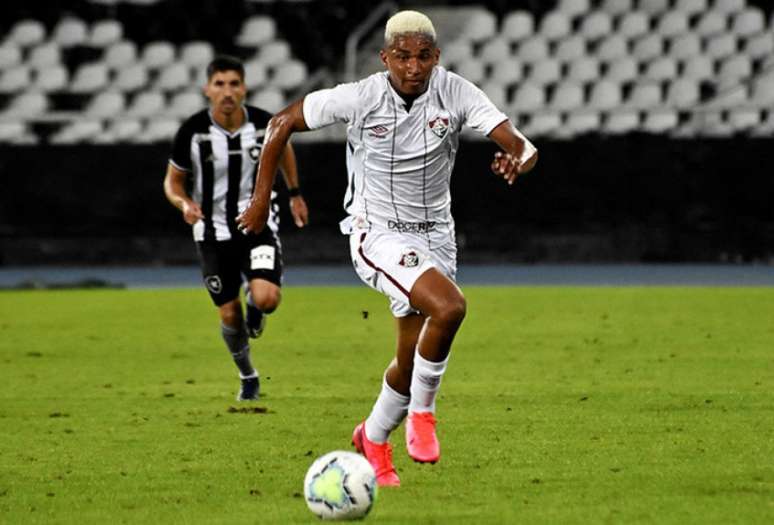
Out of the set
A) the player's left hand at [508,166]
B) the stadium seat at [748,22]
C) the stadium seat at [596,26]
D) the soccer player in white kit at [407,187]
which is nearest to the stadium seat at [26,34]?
the stadium seat at [596,26]

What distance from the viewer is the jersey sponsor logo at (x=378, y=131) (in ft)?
22.3

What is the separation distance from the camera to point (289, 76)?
86.9 ft

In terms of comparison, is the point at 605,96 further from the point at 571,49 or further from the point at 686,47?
the point at 686,47

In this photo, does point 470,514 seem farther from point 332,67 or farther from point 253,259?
point 332,67

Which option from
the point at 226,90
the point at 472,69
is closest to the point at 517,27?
the point at 472,69

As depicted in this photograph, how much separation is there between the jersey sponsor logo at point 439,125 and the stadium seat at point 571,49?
19772mm

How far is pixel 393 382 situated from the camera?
22.8ft

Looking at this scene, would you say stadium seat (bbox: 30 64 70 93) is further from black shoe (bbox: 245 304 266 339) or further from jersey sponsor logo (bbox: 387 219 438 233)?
jersey sponsor logo (bbox: 387 219 438 233)

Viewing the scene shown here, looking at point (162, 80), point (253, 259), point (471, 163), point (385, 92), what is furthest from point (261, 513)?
point (162, 80)

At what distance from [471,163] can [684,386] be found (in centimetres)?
1237

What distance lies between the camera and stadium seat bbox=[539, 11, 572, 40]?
87.6 ft

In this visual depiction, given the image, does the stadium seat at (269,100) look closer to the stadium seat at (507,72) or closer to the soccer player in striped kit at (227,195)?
the stadium seat at (507,72)

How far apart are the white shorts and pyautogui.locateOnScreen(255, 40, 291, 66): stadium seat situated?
20254 mm

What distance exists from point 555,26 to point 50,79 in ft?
28.2
